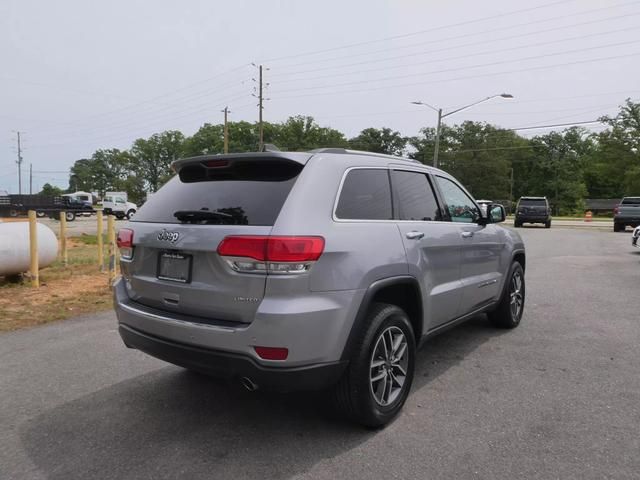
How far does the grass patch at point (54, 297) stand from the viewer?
6027 mm

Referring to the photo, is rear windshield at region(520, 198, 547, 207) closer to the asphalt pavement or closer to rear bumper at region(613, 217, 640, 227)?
rear bumper at region(613, 217, 640, 227)

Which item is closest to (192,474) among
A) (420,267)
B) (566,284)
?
(420,267)

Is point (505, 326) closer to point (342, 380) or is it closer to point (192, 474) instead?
point (342, 380)

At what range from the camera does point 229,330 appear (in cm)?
270

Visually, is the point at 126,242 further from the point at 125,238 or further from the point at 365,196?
the point at 365,196

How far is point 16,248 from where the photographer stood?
7535 millimetres

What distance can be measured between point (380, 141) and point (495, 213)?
81198mm

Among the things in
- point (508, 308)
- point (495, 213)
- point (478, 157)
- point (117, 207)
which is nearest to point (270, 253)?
point (495, 213)

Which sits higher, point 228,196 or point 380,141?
point 380,141

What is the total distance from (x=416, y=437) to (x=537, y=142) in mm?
86246

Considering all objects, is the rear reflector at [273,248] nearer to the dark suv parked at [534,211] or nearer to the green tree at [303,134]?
the dark suv parked at [534,211]

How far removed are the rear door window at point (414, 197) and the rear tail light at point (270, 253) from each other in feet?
3.56

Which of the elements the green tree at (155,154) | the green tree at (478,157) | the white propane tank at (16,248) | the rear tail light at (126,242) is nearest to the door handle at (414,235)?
the rear tail light at (126,242)

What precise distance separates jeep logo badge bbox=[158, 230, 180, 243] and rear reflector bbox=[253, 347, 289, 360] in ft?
2.87
